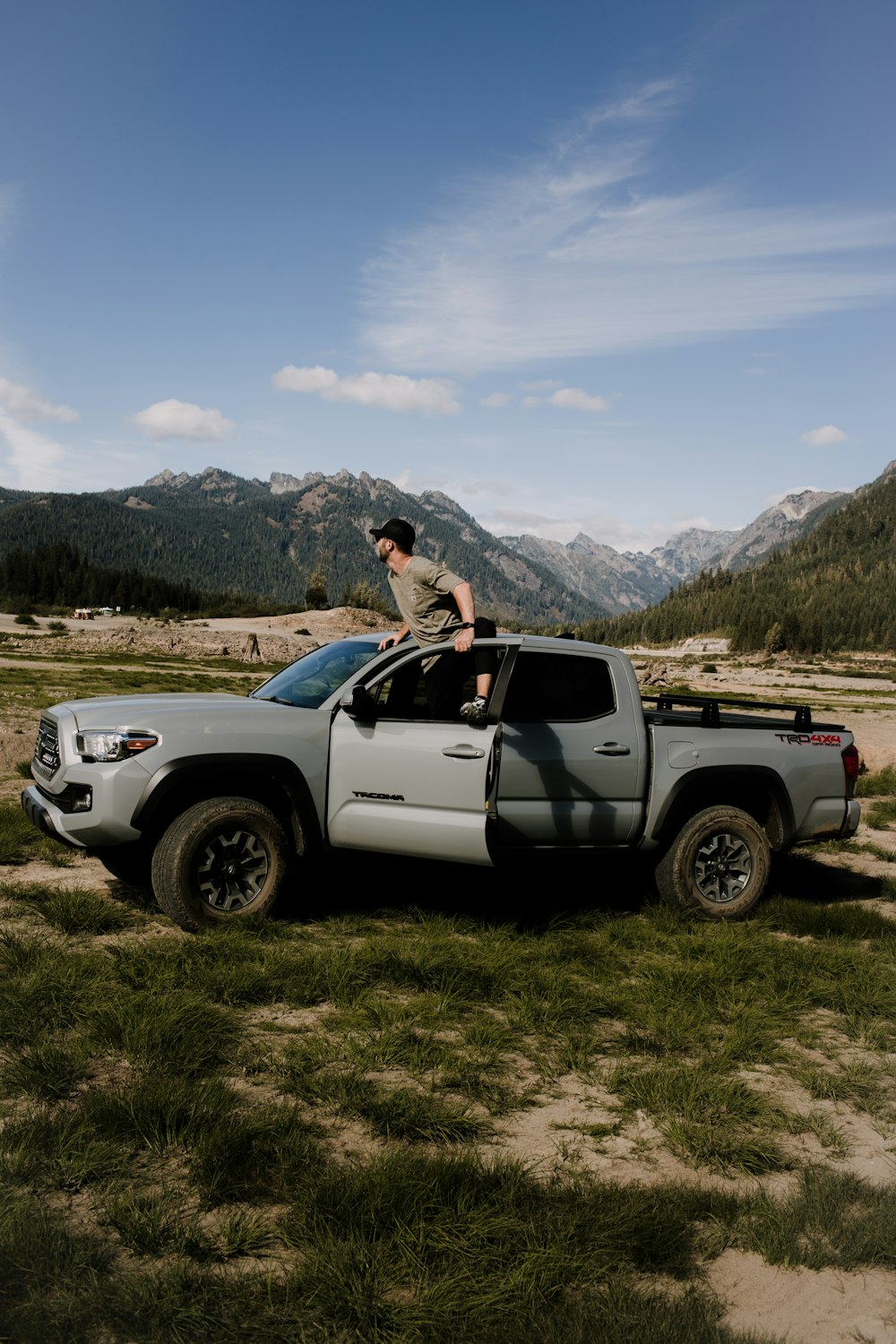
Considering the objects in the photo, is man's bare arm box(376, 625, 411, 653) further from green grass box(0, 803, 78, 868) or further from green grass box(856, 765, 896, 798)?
green grass box(856, 765, 896, 798)

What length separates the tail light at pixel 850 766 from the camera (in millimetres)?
7199

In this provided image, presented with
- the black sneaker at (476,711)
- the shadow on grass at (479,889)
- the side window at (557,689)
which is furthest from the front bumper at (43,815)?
the side window at (557,689)

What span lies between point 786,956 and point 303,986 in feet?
10.3

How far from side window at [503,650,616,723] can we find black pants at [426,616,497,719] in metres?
0.26

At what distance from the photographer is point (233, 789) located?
6.04 meters

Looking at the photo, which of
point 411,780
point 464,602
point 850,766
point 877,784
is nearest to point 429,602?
point 464,602

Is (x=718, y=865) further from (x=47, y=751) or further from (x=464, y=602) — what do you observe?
(x=47, y=751)

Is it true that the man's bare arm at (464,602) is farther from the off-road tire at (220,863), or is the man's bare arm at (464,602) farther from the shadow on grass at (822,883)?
the shadow on grass at (822,883)

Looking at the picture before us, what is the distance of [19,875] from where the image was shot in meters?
6.92

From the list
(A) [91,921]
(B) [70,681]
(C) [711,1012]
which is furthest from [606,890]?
(B) [70,681]

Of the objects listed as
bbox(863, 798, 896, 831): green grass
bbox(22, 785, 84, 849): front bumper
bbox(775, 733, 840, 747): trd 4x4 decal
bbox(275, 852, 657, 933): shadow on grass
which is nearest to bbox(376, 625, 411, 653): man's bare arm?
bbox(275, 852, 657, 933): shadow on grass

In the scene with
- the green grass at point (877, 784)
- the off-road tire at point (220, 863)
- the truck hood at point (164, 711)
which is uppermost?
the truck hood at point (164, 711)

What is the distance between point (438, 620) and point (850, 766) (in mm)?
3564

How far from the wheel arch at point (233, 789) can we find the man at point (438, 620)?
112cm
